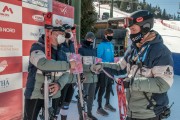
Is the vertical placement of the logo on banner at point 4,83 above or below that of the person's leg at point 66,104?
above

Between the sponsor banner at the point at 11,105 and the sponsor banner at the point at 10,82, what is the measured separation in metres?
0.06

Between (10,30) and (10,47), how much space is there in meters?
0.24

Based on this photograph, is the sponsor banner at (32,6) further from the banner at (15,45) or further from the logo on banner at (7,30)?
the logo on banner at (7,30)

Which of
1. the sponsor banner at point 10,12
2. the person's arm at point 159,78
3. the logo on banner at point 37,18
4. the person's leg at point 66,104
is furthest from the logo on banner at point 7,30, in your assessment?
the person's arm at point 159,78

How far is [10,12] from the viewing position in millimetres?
3646

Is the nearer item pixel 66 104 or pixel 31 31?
pixel 31 31

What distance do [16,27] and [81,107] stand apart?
1665 millimetres

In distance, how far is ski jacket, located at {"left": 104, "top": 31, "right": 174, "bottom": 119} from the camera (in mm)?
2320

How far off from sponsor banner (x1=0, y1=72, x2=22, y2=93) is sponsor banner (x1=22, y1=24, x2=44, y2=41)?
62 cm

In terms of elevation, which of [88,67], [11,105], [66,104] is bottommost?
[66,104]

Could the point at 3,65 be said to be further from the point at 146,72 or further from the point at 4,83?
the point at 146,72

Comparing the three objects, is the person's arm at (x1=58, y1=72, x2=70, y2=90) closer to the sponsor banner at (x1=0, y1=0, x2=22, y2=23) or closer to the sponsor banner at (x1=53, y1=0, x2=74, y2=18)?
the sponsor banner at (x1=0, y1=0, x2=22, y2=23)

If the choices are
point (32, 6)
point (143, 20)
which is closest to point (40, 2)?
point (32, 6)

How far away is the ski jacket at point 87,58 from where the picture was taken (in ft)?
15.5
